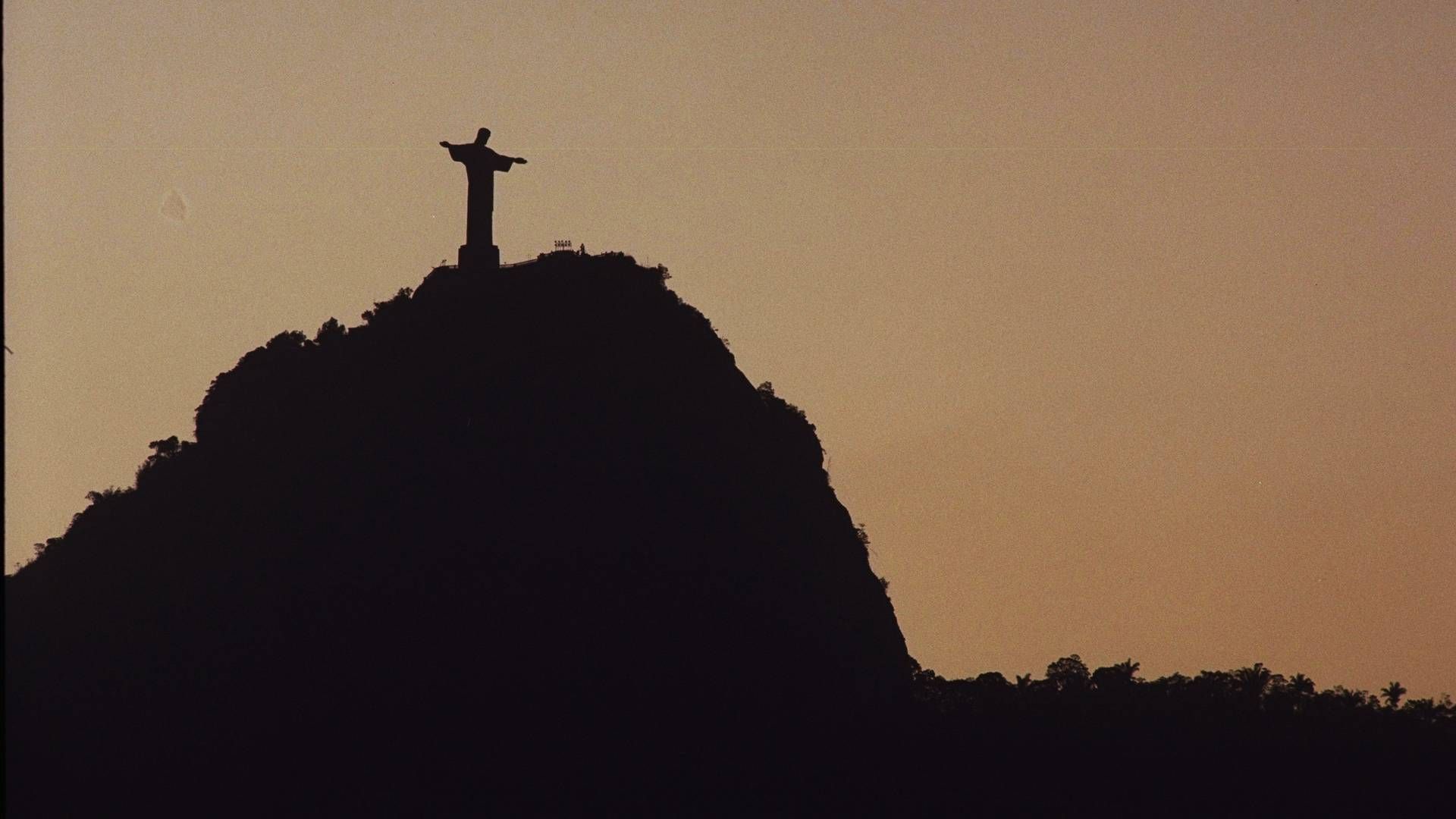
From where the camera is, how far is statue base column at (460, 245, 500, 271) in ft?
266

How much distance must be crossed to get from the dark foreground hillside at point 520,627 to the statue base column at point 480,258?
8.13 feet

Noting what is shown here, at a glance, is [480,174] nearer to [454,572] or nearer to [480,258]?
[480,258]

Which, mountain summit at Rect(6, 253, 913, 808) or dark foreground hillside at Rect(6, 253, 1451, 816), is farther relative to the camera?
mountain summit at Rect(6, 253, 913, 808)

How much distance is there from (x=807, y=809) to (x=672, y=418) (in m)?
19.2

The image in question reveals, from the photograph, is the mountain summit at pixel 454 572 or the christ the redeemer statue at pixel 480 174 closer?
the christ the redeemer statue at pixel 480 174

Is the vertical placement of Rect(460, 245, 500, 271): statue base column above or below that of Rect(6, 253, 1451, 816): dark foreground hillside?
above

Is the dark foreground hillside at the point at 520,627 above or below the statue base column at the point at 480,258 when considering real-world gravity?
below

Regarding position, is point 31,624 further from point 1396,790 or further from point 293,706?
point 1396,790

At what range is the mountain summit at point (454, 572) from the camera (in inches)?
3334

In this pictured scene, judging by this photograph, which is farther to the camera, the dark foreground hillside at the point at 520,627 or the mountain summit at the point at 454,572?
the mountain summit at the point at 454,572

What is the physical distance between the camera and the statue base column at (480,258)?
81125mm

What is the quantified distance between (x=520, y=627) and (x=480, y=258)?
1646cm

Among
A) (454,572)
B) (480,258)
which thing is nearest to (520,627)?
(454,572)

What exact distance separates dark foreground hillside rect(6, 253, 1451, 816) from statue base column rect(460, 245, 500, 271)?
2.48 metres
